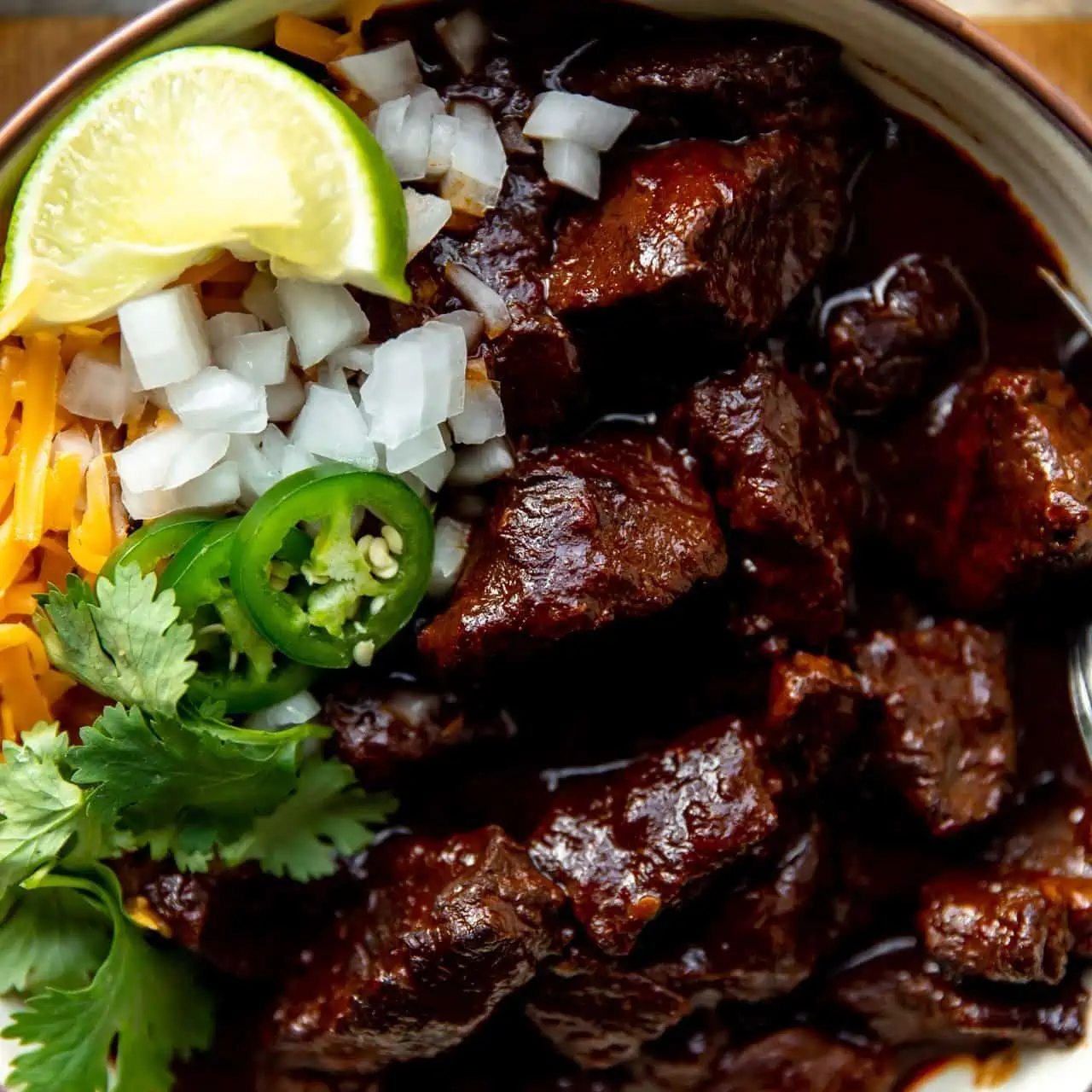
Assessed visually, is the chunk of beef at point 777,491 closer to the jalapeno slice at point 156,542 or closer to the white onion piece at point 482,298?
the white onion piece at point 482,298

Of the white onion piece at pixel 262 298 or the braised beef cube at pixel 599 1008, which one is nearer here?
the white onion piece at pixel 262 298

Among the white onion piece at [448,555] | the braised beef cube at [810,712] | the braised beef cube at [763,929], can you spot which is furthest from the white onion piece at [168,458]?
the braised beef cube at [763,929]

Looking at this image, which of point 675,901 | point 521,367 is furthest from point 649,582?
point 675,901

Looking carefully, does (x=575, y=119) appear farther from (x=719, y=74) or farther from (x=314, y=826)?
(x=314, y=826)

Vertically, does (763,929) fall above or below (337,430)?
below

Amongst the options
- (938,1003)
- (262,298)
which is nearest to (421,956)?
(938,1003)

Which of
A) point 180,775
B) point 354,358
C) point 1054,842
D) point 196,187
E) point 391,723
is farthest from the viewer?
point 1054,842

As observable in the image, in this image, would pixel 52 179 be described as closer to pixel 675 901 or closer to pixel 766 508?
pixel 766 508
